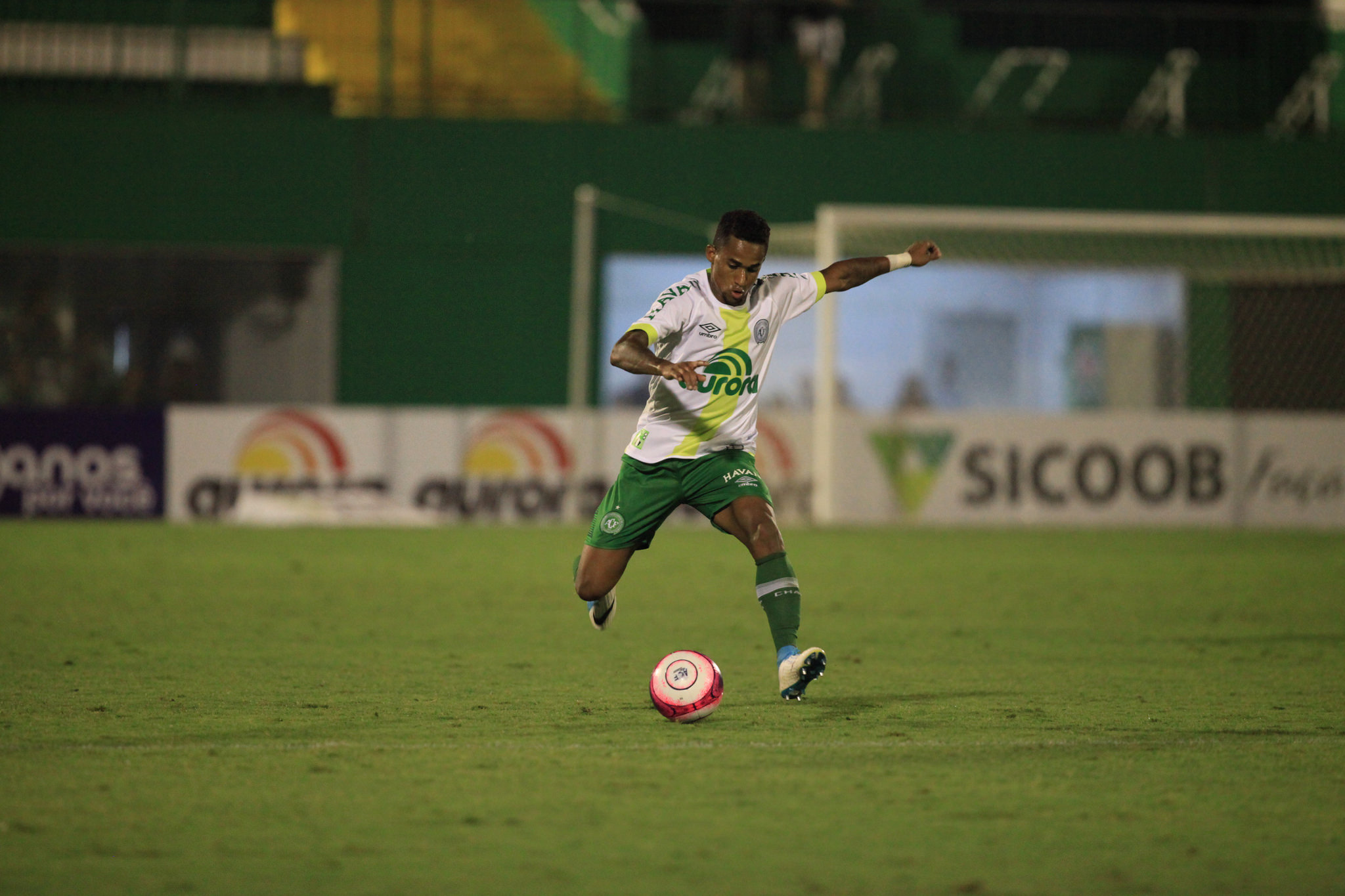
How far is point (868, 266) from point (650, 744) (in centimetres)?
253

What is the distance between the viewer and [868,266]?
723cm

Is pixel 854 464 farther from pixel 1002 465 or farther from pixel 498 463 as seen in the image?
pixel 498 463

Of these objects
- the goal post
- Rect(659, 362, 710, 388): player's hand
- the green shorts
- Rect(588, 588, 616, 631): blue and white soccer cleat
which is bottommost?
Rect(588, 588, 616, 631): blue and white soccer cleat

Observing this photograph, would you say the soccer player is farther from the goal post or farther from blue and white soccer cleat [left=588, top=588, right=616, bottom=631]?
the goal post

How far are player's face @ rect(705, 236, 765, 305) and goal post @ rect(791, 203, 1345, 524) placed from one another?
33.8 ft

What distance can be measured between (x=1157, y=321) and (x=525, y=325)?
818 centimetres

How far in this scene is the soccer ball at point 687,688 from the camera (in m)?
6.06

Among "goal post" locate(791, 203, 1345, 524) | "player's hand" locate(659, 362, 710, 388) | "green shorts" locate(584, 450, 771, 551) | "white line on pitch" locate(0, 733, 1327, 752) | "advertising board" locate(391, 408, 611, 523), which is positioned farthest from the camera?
"advertising board" locate(391, 408, 611, 523)

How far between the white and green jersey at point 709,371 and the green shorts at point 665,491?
0.05 m

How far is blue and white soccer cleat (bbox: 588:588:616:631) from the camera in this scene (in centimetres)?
763

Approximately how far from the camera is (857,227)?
18.8 meters

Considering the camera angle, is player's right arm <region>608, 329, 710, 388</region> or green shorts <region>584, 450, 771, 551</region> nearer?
player's right arm <region>608, 329, 710, 388</region>

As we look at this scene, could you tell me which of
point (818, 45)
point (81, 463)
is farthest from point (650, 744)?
point (818, 45)

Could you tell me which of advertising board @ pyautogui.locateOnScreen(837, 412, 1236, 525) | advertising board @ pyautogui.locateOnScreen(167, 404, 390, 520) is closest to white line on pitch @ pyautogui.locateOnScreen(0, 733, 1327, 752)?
advertising board @ pyautogui.locateOnScreen(167, 404, 390, 520)
